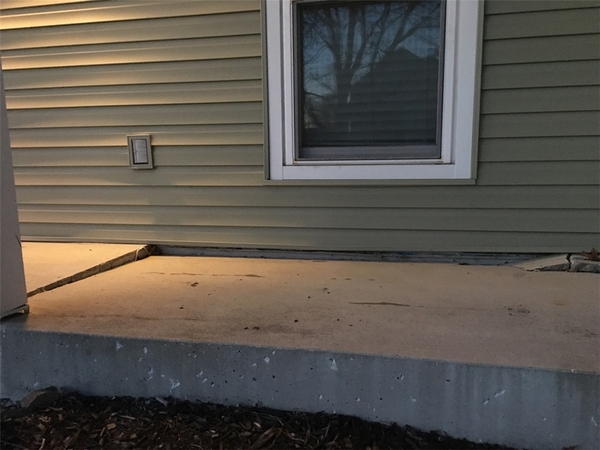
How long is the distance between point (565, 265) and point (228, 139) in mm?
2144

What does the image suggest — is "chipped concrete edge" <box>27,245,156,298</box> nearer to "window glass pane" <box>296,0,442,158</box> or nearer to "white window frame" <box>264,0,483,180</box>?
"white window frame" <box>264,0,483,180</box>

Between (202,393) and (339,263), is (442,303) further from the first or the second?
(202,393)

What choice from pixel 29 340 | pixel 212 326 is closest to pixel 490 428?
pixel 212 326

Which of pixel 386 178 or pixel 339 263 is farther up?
pixel 386 178

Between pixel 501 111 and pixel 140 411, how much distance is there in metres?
2.36

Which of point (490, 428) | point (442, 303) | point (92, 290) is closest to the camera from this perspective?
point (490, 428)

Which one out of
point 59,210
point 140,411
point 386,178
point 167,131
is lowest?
point 140,411

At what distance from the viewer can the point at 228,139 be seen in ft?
9.12

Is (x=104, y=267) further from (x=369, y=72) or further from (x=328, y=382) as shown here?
(x=369, y=72)

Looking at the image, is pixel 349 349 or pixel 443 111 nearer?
pixel 349 349

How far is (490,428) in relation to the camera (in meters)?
1.38

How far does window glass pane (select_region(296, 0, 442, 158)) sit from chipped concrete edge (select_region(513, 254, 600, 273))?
943 mm

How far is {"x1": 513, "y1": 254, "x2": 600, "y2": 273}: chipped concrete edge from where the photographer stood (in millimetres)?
2395

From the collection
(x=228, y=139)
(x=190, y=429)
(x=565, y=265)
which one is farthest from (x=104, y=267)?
(x=565, y=265)
